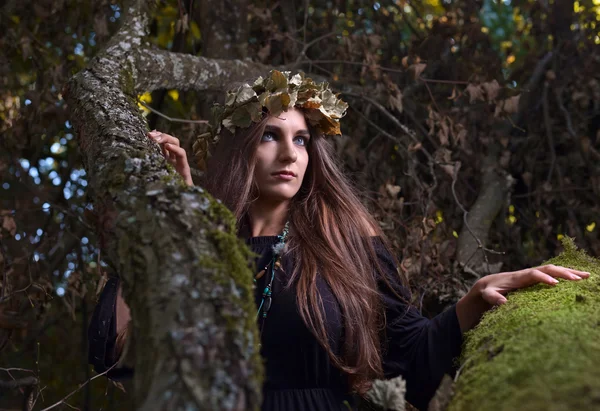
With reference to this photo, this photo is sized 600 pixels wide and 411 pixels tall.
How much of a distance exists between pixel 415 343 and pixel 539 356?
1.10 meters

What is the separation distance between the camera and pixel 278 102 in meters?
2.22

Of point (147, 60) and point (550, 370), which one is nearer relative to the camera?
point (550, 370)

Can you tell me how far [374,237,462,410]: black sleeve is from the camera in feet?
6.36

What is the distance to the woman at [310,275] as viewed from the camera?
6.56 ft

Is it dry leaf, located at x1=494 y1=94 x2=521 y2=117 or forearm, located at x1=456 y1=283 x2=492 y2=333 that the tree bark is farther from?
dry leaf, located at x1=494 y1=94 x2=521 y2=117

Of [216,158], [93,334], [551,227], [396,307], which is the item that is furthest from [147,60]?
[551,227]

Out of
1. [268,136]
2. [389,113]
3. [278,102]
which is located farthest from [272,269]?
[389,113]

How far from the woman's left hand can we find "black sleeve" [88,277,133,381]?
3.64ft

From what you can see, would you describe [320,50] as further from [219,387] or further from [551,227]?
[219,387]

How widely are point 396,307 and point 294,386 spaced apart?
1.50ft

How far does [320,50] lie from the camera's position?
12.0 feet

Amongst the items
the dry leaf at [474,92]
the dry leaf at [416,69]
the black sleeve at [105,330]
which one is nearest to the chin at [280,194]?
the black sleeve at [105,330]

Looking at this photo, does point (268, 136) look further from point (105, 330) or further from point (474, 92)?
point (474, 92)

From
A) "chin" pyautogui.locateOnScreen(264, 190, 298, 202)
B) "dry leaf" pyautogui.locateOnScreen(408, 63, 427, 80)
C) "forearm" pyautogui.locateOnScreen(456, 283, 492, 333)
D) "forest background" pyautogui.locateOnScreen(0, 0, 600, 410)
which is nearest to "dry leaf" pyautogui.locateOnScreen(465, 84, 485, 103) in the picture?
"forest background" pyautogui.locateOnScreen(0, 0, 600, 410)
